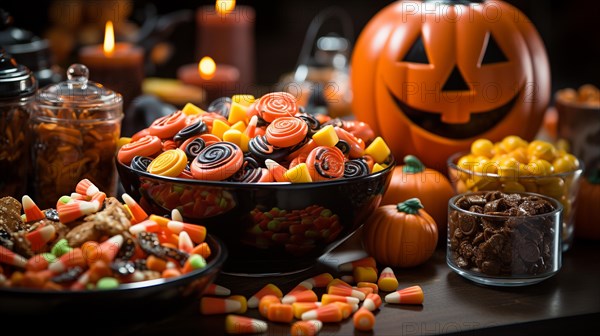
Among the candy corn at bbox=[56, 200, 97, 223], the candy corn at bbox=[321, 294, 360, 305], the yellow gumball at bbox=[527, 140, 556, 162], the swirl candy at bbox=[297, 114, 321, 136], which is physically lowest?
the candy corn at bbox=[321, 294, 360, 305]

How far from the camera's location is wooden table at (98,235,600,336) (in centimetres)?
124

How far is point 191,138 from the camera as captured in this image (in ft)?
4.70

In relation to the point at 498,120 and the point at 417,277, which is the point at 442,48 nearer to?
the point at 498,120

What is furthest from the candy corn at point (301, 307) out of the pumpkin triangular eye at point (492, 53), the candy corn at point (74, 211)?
the pumpkin triangular eye at point (492, 53)

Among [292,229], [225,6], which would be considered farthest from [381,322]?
[225,6]

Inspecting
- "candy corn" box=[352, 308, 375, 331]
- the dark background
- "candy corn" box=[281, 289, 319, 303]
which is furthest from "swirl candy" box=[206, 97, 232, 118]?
the dark background

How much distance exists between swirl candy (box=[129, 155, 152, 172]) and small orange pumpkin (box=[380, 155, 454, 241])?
1.71ft

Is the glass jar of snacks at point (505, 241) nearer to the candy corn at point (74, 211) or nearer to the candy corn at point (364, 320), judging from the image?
the candy corn at point (364, 320)

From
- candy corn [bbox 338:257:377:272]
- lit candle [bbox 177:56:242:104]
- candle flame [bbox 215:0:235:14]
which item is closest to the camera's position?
candy corn [bbox 338:257:377:272]

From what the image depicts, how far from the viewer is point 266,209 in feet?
4.32

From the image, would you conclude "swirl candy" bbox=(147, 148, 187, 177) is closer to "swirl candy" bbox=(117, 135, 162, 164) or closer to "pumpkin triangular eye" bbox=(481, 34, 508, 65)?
"swirl candy" bbox=(117, 135, 162, 164)

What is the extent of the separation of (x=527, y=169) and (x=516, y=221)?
238 millimetres

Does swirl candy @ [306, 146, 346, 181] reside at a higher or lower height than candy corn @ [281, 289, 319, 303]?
higher

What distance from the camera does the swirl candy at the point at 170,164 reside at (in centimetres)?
133
